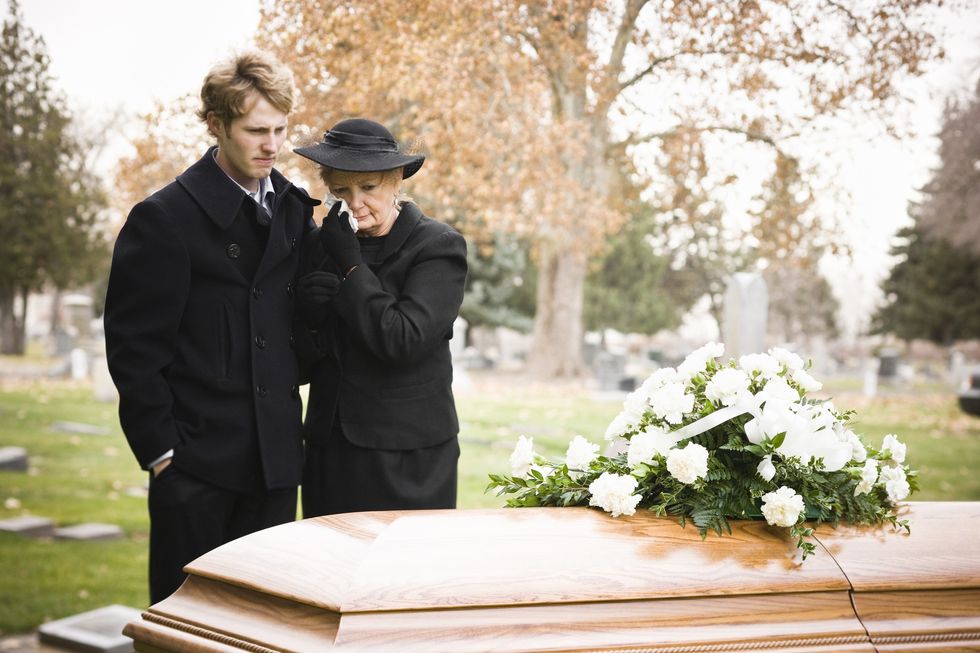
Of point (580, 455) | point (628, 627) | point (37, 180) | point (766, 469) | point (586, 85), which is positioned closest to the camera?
point (628, 627)

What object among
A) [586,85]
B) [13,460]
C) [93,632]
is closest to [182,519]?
[93,632]

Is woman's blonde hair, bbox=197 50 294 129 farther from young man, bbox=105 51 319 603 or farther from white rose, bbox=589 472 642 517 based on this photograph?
white rose, bbox=589 472 642 517

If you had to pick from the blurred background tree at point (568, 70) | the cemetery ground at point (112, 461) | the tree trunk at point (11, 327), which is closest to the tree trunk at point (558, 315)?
the cemetery ground at point (112, 461)

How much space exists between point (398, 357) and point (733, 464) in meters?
0.90

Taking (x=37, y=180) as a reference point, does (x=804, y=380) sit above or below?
below

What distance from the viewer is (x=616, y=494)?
1.82 m

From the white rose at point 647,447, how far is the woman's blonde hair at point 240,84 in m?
1.32

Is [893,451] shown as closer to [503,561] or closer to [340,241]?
[503,561]

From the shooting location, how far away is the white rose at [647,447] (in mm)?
1930

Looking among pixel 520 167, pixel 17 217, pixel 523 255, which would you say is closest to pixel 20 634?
pixel 17 217

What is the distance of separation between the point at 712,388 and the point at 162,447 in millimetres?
1441

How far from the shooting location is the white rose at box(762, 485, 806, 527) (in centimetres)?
172

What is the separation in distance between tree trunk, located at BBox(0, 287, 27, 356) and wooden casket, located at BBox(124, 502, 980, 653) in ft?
31.6

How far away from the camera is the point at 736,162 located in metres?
7.54
